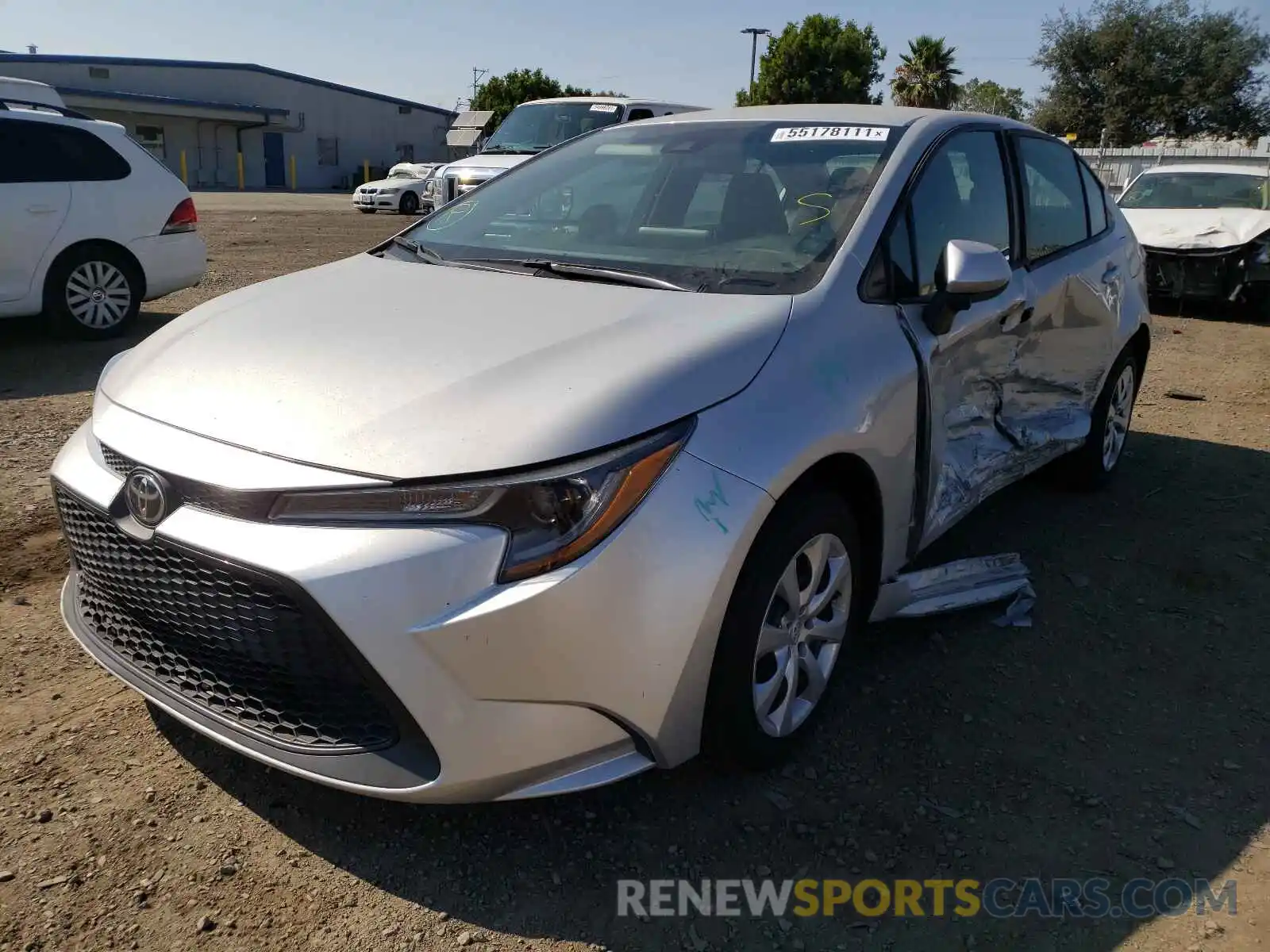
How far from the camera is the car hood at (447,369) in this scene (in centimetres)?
217

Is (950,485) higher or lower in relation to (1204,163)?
lower

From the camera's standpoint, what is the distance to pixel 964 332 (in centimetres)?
331

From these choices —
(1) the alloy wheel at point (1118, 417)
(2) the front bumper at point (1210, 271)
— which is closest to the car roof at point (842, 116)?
(1) the alloy wheel at point (1118, 417)

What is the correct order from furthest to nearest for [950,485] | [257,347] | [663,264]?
1. [950,485]
2. [663,264]
3. [257,347]

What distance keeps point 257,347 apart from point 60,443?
3.35 m

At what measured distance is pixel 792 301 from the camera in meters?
2.76

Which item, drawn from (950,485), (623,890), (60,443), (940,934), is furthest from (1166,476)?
(60,443)

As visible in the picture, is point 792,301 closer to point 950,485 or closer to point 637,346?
point 637,346

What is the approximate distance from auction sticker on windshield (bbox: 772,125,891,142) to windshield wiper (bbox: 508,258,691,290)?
0.86 meters

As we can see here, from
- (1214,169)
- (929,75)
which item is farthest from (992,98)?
(1214,169)

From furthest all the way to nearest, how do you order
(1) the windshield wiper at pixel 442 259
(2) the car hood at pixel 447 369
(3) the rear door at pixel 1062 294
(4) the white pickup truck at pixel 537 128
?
(4) the white pickup truck at pixel 537 128
(3) the rear door at pixel 1062 294
(1) the windshield wiper at pixel 442 259
(2) the car hood at pixel 447 369

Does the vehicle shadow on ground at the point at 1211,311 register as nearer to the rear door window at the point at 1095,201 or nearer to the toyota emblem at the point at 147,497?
the rear door window at the point at 1095,201

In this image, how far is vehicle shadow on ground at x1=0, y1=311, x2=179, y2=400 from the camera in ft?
21.6

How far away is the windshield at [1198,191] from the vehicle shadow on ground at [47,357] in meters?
10.0
